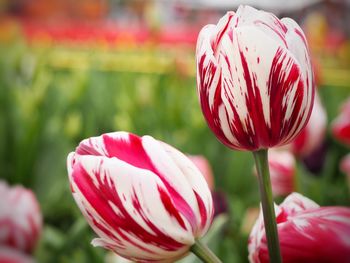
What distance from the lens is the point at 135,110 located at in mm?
1087

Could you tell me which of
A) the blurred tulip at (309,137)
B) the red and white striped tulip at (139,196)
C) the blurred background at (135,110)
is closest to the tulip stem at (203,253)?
the red and white striped tulip at (139,196)

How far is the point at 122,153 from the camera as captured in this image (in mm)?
230

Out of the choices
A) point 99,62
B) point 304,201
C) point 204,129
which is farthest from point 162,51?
point 304,201

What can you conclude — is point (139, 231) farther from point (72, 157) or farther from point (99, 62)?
point (99, 62)

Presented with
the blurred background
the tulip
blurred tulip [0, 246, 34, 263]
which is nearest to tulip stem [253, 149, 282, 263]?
the tulip

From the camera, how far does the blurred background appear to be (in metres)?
0.55

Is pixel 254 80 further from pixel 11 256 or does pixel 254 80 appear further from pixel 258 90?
pixel 11 256

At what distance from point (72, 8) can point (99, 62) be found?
9.4 inches

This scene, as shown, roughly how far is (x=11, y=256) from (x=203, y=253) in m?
0.22

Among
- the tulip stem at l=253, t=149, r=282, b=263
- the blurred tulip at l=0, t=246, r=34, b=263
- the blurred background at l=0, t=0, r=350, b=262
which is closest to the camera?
the tulip stem at l=253, t=149, r=282, b=263

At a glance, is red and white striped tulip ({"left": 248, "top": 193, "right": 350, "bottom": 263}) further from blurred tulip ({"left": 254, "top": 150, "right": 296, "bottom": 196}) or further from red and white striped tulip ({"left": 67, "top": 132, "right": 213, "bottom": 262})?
blurred tulip ({"left": 254, "top": 150, "right": 296, "bottom": 196})

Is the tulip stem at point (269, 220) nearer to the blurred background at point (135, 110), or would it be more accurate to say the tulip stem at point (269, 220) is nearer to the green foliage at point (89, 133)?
the blurred background at point (135, 110)

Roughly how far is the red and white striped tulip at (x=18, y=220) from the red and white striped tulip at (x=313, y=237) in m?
0.24

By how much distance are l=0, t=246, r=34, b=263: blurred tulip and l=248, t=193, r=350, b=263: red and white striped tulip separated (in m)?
0.21
